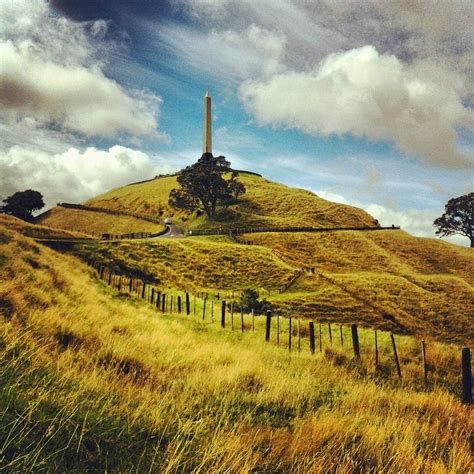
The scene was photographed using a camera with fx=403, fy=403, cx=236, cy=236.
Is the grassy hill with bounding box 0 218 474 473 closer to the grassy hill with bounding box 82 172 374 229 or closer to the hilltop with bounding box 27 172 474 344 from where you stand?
the hilltop with bounding box 27 172 474 344

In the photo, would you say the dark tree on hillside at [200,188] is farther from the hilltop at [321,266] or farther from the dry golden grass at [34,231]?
the dry golden grass at [34,231]

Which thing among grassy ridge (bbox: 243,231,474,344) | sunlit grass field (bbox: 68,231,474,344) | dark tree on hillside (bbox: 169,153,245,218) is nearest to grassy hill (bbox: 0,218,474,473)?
sunlit grass field (bbox: 68,231,474,344)

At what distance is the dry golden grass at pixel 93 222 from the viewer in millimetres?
92562

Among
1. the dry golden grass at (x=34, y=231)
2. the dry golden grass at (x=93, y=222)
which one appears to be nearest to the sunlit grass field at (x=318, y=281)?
Answer: the dry golden grass at (x=34, y=231)

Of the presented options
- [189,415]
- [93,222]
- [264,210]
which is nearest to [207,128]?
[264,210]

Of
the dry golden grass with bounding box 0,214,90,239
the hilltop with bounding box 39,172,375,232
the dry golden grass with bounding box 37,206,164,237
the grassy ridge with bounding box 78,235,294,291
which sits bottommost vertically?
the grassy ridge with bounding box 78,235,294,291

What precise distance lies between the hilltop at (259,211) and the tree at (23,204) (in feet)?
29.2

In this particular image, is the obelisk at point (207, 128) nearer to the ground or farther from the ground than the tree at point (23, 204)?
farther from the ground

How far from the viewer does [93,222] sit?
10012 centimetres

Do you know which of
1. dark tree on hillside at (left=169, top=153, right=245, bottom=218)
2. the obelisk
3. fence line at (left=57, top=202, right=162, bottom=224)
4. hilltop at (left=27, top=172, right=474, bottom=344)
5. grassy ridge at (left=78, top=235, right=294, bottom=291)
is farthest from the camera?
the obelisk

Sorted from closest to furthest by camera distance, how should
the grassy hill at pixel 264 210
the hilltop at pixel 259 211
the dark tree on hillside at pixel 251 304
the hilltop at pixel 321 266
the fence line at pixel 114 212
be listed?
the dark tree on hillside at pixel 251 304 < the hilltop at pixel 321 266 < the hilltop at pixel 259 211 < the grassy hill at pixel 264 210 < the fence line at pixel 114 212

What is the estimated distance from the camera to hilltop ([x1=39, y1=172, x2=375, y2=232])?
285ft

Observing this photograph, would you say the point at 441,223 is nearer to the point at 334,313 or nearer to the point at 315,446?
the point at 334,313

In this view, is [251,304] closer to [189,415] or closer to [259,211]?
[189,415]
